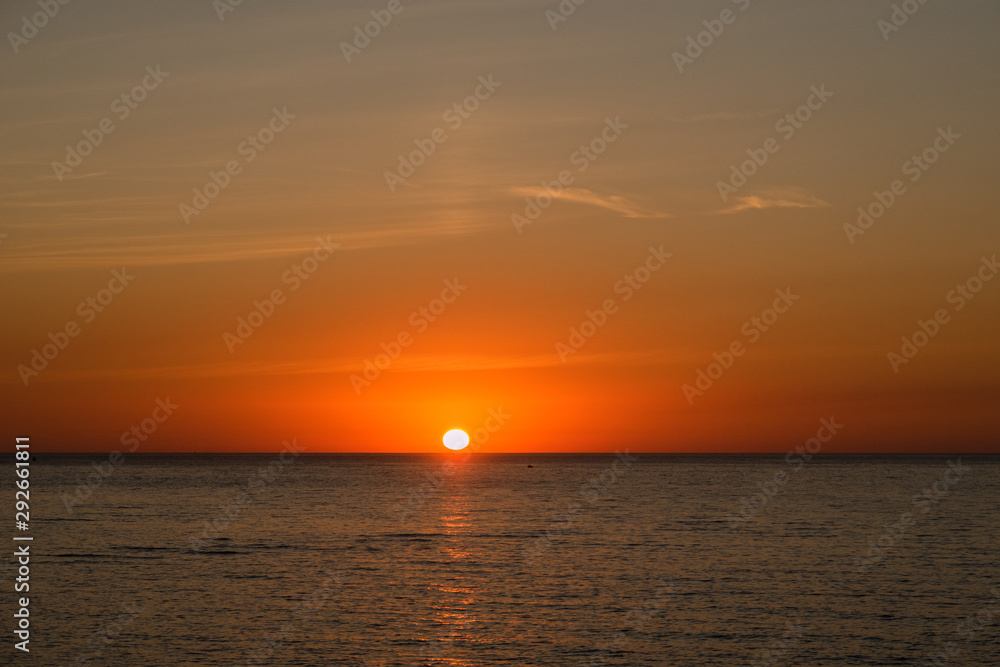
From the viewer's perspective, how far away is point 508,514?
9006cm

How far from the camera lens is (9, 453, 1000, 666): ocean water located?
31469 mm

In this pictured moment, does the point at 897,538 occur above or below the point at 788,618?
above

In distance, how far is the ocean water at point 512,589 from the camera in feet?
103

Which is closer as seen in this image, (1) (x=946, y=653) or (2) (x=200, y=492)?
(1) (x=946, y=653)

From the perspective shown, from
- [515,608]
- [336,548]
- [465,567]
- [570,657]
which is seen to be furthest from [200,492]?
[570,657]

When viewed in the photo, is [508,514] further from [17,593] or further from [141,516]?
[17,593]

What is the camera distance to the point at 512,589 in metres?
42.5

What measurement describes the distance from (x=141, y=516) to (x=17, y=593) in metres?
43.5

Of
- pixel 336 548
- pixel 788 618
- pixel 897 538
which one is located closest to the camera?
pixel 788 618

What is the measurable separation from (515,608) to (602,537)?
27.6m

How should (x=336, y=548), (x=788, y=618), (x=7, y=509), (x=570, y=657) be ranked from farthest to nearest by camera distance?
(x=7, y=509)
(x=336, y=548)
(x=788, y=618)
(x=570, y=657)

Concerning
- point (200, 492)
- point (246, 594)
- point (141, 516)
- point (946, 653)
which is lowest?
point (946, 653)

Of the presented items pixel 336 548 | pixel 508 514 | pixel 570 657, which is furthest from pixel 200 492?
pixel 570 657

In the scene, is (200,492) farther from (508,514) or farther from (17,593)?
(17,593)
